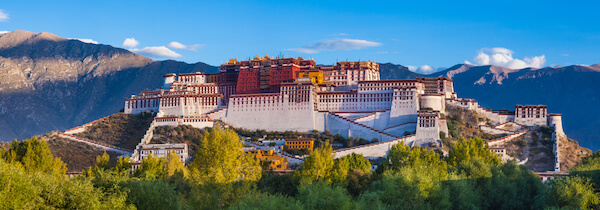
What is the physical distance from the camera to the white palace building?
109688 millimetres

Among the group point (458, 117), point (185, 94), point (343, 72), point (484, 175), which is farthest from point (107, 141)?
point (484, 175)

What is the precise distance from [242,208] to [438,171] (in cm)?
3135

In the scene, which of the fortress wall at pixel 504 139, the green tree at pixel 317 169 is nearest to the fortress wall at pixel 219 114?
the fortress wall at pixel 504 139

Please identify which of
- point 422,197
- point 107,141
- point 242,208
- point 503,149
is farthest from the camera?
point 107,141

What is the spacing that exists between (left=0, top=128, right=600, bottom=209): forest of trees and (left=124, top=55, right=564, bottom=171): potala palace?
27.5 m

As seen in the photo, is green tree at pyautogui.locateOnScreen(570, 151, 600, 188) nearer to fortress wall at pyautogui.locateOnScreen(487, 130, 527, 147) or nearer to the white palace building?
fortress wall at pyautogui.locateOnScreen(487, 130, 527, 147)

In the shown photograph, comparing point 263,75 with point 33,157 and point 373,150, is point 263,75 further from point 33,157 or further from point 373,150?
point 33,157

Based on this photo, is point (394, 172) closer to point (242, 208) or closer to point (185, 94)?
point (242, 208)

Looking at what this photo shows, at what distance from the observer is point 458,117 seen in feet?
371

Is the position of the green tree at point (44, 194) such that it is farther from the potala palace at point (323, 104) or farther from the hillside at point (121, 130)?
the hillside at point (121, 130)

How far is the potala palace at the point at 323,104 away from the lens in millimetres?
108438

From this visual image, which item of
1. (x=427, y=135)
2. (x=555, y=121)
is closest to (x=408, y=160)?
(x=427, y=135)

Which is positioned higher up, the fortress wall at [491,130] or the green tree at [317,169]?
the fortress wall at [491,130]

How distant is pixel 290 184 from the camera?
6694cm
